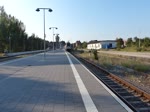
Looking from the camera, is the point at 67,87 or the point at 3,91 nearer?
the point at 3,91

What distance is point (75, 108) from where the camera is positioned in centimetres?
834

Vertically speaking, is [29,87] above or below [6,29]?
below

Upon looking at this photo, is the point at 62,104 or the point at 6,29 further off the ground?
the point at 6,29

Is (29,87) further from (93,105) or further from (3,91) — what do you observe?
(93,105)

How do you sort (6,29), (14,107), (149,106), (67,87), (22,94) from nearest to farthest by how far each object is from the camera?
(14,107)
(149,106)
(22,94)
(67,87)
(6,29)

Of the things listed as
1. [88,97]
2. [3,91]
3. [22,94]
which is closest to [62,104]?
[88,97]

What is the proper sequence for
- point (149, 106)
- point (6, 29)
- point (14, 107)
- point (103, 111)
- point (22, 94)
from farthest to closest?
point (6, 29), point (22, 94), point (149, 106), point (14, 107), point (103, 111)

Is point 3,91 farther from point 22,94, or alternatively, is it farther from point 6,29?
point 6,29

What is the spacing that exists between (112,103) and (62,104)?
144 centimetres

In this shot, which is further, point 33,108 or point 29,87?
point 29,87

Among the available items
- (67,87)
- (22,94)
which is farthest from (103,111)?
(67,87)

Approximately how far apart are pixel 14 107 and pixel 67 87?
417 cm

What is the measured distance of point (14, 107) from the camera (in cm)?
853

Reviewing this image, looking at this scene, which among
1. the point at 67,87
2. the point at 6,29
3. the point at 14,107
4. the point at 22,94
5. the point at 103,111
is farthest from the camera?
the point at 6,29
